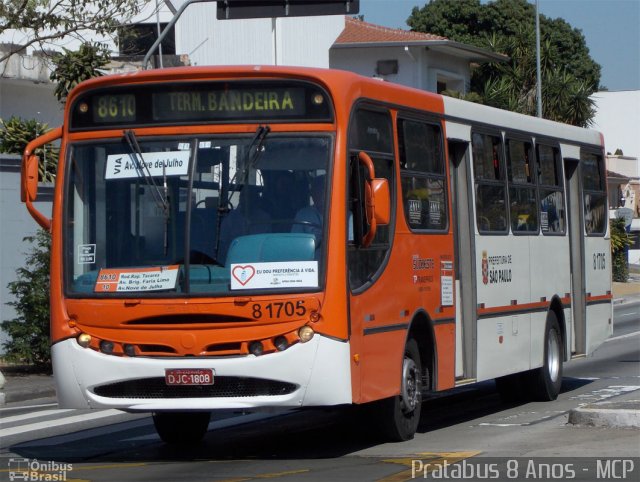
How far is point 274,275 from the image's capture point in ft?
32.9

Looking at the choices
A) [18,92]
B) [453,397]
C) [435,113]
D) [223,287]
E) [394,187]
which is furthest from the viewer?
[18,92]

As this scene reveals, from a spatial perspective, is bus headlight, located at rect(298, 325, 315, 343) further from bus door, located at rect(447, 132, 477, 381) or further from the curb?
the curb

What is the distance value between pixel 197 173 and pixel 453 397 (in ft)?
22.7

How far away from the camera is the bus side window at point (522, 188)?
1460 centimetres

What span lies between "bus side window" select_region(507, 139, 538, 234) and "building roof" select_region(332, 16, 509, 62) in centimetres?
3654

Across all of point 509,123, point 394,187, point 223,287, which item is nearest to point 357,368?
point 223,287

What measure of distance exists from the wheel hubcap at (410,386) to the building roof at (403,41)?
40.4 meters

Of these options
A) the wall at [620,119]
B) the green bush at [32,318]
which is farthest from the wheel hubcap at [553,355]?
the wall at [620,119]

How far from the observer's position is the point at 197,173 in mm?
10336

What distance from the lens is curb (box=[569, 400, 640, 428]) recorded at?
1172cm

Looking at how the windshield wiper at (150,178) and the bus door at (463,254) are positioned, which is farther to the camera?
the bus door at (463,254)

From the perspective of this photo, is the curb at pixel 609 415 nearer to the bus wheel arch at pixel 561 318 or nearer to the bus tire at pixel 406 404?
the bus tire at pixel 406 404

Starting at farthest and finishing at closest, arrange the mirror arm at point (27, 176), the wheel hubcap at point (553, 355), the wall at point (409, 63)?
the wall at point (409, 63), the wheel hubcap at point (553, 355), the mirror arm at point (27, 176)

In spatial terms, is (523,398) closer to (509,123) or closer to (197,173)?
(509,123)
